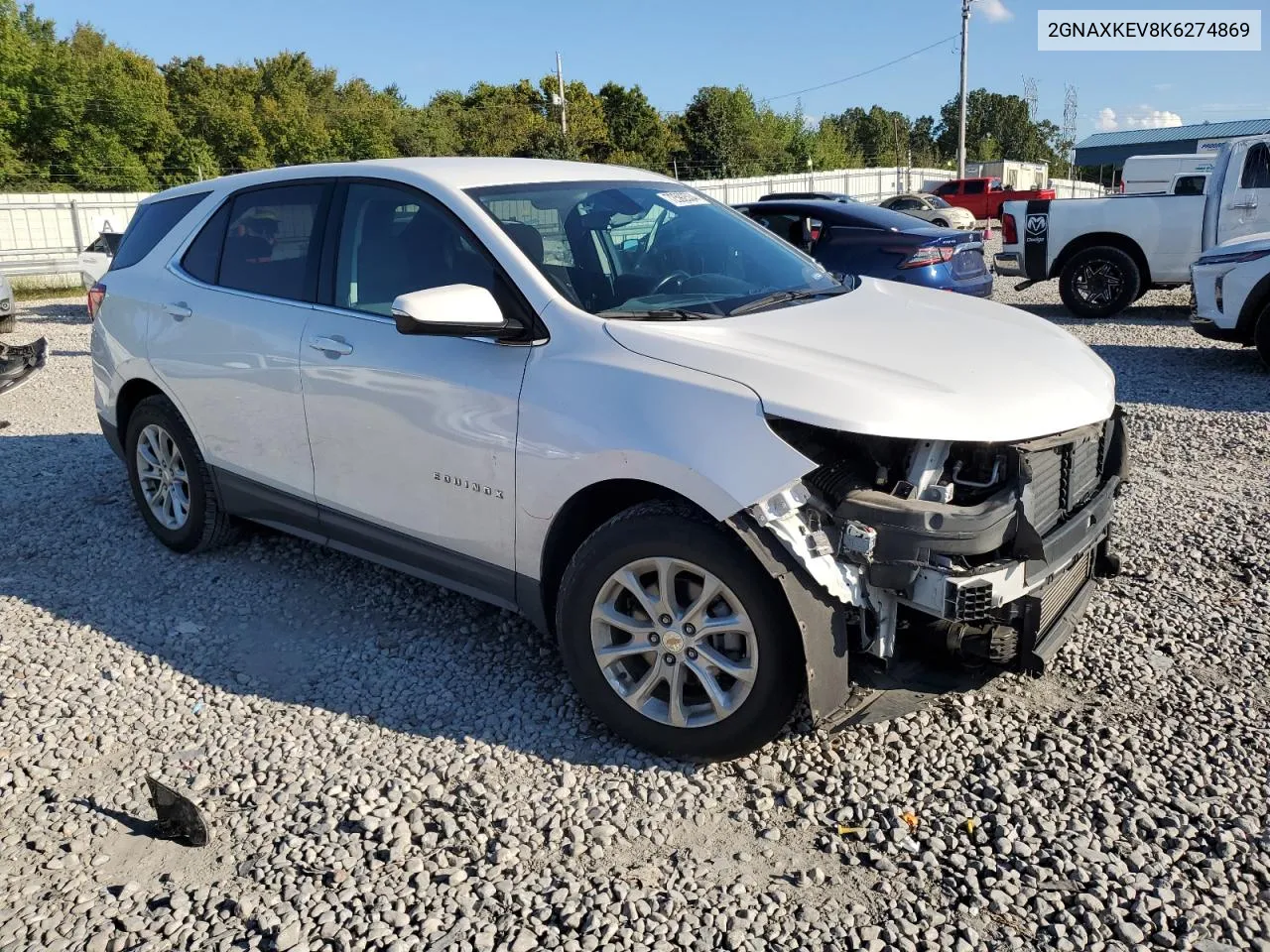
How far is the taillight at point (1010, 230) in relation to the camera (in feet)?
44.0

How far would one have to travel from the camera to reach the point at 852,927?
257 centimetres

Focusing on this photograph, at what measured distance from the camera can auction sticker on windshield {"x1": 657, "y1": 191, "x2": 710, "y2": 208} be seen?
442cm

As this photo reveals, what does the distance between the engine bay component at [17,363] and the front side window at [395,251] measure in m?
4.78

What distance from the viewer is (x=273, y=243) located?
453cm

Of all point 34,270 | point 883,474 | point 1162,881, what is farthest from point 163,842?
point 34,270

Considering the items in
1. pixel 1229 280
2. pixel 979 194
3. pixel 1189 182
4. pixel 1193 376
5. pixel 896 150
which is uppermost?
pixel 896 150

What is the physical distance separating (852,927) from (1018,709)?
132 cm

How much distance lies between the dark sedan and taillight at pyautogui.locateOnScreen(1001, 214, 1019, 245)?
12.2 feet

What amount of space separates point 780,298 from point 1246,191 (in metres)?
11.0

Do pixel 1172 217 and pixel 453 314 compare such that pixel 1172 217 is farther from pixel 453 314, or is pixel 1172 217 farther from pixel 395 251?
pixel 453 314

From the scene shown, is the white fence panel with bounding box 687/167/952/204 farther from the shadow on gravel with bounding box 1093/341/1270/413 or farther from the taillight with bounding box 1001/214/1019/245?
the shadow on gravel with bounding box 1093/341/1270/413

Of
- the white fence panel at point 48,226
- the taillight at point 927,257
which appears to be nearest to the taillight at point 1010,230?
the taillight at point 927,257

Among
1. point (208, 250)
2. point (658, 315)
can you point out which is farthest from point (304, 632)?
point (658, 315)

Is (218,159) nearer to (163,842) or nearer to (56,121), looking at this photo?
(56,121)
